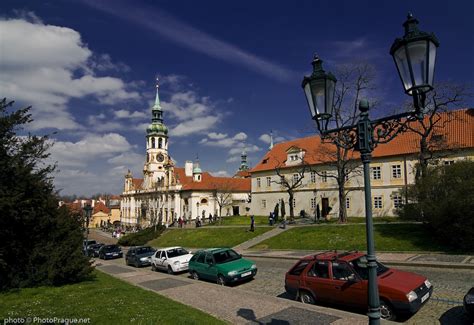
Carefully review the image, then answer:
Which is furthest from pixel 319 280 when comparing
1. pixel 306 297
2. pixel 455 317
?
pixel 455 317

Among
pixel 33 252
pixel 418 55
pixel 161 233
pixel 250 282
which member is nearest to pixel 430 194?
pixel 250 282

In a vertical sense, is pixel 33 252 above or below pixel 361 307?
above

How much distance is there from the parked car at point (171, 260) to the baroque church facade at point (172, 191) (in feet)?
130

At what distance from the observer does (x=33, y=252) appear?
13211 mm

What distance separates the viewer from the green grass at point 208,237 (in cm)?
3370

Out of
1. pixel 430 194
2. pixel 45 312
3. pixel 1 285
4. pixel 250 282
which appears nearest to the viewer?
pixel 45 312

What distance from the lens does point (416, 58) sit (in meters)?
4.17

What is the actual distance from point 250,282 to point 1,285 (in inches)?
393

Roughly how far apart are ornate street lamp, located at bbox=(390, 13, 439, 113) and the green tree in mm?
12538

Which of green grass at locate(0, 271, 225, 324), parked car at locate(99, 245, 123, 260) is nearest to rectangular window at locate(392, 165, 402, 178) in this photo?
Result: parked car at locate(99, 245, 123, 260)

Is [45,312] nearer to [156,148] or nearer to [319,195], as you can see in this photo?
[319,195]

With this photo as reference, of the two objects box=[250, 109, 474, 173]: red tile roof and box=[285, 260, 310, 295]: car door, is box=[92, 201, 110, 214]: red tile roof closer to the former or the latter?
box=[250, 109, 474, 173]: red tile roof

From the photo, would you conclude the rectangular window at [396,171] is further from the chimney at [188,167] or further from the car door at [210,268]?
the chimney at [188,167]

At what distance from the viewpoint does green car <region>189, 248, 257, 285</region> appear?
1488 cm
